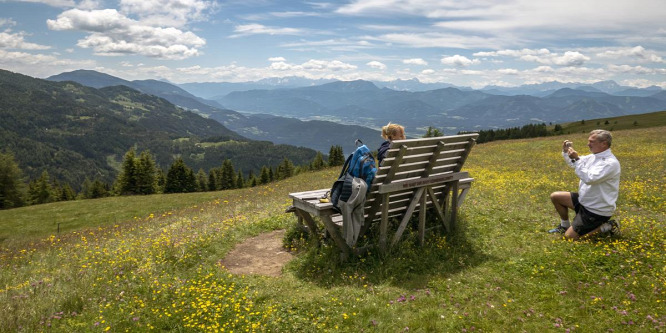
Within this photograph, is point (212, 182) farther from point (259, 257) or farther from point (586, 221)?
point (586, 221)

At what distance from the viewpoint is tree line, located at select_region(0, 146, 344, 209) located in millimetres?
60650

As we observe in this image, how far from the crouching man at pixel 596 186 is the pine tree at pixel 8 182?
2929 inches

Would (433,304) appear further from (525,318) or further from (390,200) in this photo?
(390,200)

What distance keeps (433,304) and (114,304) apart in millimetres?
5356

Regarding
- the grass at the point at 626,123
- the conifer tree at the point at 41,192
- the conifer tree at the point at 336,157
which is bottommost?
the conifer tree at the point at 41,192

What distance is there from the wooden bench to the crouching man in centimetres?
236

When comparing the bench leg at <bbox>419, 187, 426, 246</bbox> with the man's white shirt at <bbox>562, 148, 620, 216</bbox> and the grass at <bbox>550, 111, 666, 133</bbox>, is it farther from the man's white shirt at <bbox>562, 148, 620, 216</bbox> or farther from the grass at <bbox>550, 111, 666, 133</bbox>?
the grass at <bbox>550, 111, 666, 133</bbox>

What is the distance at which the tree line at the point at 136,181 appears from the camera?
60650 millimetres

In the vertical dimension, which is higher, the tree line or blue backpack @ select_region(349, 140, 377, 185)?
blue backpack @ select_region(349, 140, 377, 185)

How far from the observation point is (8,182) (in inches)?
2330

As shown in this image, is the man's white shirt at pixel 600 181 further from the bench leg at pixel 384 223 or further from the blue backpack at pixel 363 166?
the blue backpack at pixel 363 166

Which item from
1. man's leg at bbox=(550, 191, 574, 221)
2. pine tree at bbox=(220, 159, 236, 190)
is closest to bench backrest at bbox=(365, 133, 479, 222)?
man's leg at bbox=(550, 191, 574, 221)

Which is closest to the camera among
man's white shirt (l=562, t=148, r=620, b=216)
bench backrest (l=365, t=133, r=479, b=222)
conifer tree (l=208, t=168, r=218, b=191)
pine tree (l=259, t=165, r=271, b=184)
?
bench backrest (l=365, t=133, r=479, b=222)

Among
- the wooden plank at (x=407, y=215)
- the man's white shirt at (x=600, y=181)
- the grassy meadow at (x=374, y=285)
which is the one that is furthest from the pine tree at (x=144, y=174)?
the man's white shirt at (x=600, y=181)
